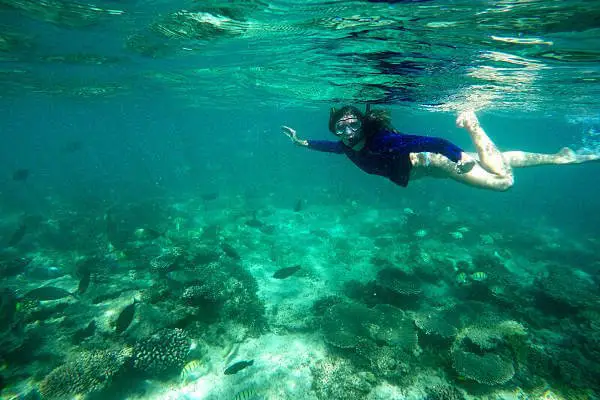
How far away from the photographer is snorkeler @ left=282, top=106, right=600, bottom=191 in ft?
18.1

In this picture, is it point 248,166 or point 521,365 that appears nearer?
point 521,365

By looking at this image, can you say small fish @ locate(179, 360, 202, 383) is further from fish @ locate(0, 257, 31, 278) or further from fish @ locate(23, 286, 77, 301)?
fish @ locate(0, 257, 31, 278)

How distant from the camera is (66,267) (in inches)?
567

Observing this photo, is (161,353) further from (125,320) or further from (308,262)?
(308,262)

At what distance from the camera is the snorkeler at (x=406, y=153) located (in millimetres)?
5516

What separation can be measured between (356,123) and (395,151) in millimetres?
938

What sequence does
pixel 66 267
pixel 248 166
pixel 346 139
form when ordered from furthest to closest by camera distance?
pixel 248 166 → pixel 66 267 → pixel 346 139

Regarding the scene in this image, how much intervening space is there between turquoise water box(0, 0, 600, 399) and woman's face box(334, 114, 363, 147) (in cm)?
477

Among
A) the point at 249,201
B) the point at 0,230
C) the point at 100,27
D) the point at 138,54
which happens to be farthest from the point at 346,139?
the point at 0,230

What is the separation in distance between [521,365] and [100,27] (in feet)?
62.2

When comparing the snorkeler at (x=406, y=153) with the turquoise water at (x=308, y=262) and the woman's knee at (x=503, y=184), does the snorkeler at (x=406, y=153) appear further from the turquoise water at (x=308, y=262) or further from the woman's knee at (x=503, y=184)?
the turquoise water at (x=308, y=262)

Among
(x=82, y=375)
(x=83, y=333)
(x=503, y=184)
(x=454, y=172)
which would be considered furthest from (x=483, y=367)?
(x=83, y=333)

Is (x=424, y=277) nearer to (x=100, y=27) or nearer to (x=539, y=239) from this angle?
(x=539, y=239)

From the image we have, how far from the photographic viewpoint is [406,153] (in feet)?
19.2
